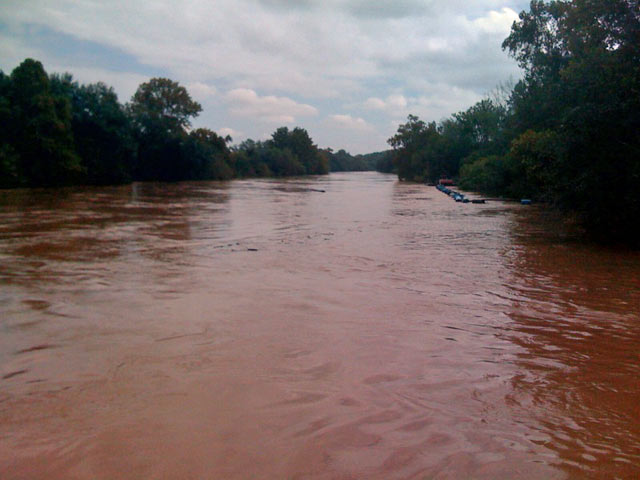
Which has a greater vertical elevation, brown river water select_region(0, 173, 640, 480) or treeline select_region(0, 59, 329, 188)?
treeline select_region(0, 59, 329, 188)

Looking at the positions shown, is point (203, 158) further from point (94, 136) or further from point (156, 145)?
point (94, 136)

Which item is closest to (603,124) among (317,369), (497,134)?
(317,369)

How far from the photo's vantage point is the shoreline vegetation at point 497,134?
12898 mm

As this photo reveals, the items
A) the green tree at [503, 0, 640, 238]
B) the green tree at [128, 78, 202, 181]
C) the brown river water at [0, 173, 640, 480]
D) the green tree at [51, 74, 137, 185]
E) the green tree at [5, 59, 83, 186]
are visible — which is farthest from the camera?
the green tree at [128, 78, 202, 181]

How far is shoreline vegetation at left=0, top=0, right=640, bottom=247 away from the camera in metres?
12.9

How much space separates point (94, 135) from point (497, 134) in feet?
138

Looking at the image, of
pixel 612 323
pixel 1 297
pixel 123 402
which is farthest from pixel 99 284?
pixel 612 323

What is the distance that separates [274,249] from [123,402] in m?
8.57

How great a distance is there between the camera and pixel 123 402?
4.03 meters

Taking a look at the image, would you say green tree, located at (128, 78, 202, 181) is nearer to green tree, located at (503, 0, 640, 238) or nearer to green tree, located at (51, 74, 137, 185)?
green tree, located at (51, 74, 137, 185)

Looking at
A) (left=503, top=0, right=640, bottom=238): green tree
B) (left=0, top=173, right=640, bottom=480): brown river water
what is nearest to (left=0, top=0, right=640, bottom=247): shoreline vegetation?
(left=503, top=0, right=640, bottom=238): green tree

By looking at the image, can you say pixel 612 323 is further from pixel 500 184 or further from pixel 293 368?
pixel 500 184

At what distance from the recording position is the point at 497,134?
190ft

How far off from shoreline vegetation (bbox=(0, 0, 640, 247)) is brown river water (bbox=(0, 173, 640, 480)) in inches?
150
